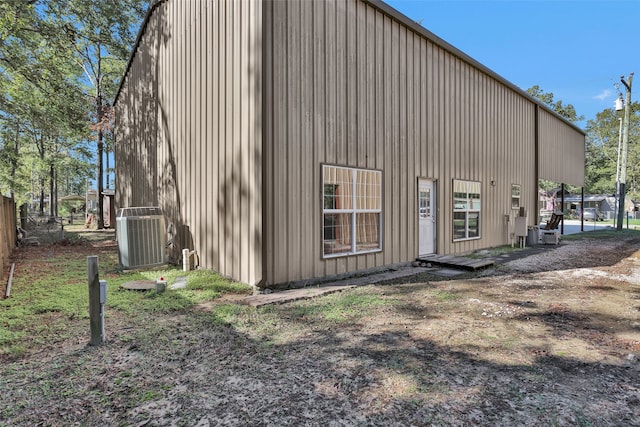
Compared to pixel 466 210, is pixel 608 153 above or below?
above

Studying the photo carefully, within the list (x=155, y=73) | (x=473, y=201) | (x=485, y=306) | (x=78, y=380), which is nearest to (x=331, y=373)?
(x=78, y=380)

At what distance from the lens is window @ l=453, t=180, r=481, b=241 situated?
9172 mm

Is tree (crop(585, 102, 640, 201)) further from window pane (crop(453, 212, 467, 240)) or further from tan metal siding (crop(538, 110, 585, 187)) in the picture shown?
window pane (crop(453, 212, 467, 240))

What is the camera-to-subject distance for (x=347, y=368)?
9.27 ft

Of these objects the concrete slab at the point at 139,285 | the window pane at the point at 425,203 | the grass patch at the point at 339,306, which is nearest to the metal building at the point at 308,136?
the window pane at the point at 425,203

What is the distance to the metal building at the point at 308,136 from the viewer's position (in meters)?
5.35

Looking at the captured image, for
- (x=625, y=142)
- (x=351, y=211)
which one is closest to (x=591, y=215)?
(x=625, y=142)

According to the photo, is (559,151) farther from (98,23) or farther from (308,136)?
(98,23)

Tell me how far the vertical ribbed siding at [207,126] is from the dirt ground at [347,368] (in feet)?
5.40

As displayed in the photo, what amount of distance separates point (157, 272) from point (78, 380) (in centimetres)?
443

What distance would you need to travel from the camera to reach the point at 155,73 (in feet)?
29.6

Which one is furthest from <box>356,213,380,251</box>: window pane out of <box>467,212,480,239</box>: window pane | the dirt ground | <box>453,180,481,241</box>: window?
<box>467,212,480,239</box>: window pane

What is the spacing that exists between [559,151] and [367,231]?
13.9 m

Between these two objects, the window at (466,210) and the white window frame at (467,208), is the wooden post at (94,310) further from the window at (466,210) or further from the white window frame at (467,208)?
the window at (466,210)
